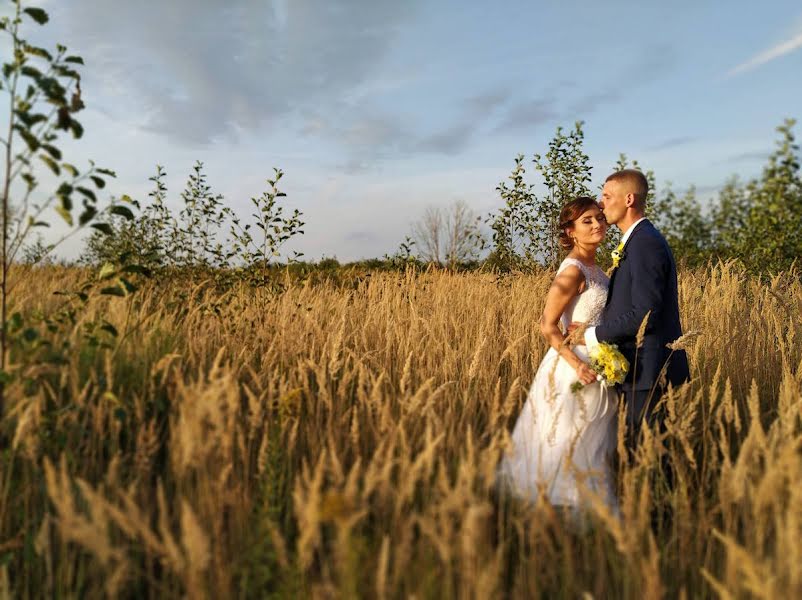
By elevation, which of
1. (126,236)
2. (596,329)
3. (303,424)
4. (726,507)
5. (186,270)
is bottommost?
(726,507)

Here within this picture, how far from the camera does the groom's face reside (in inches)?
146

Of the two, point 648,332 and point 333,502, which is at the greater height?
point 648,332

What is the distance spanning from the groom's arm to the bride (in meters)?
0.19

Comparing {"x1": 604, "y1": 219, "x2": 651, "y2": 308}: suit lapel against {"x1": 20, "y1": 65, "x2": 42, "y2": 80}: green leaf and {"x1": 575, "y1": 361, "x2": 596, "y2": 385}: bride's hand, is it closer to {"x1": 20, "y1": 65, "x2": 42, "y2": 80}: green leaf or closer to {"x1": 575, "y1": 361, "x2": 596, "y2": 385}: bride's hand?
{"x1": 575, "y1": 361, "x2": 596, "y2": 385}: bride's hand

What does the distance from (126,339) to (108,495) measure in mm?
1390

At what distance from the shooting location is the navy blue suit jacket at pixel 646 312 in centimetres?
342

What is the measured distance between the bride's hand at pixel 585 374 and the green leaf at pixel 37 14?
10.3 feet

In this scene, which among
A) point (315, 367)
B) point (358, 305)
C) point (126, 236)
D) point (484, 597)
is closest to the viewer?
point (484, 597)

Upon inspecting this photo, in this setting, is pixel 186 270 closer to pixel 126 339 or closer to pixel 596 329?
pixel 126 339

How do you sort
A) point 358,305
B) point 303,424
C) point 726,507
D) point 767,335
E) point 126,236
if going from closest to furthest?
1. point 726,507
2. point 303,424
3. point 767,335
4. point 358,305
5. point 126,236

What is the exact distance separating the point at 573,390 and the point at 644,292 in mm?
669

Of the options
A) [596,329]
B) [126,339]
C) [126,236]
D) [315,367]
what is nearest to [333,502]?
[315,367]

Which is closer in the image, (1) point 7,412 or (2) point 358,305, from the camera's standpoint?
(1) point 7,412

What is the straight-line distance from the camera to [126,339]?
12.1 ft
